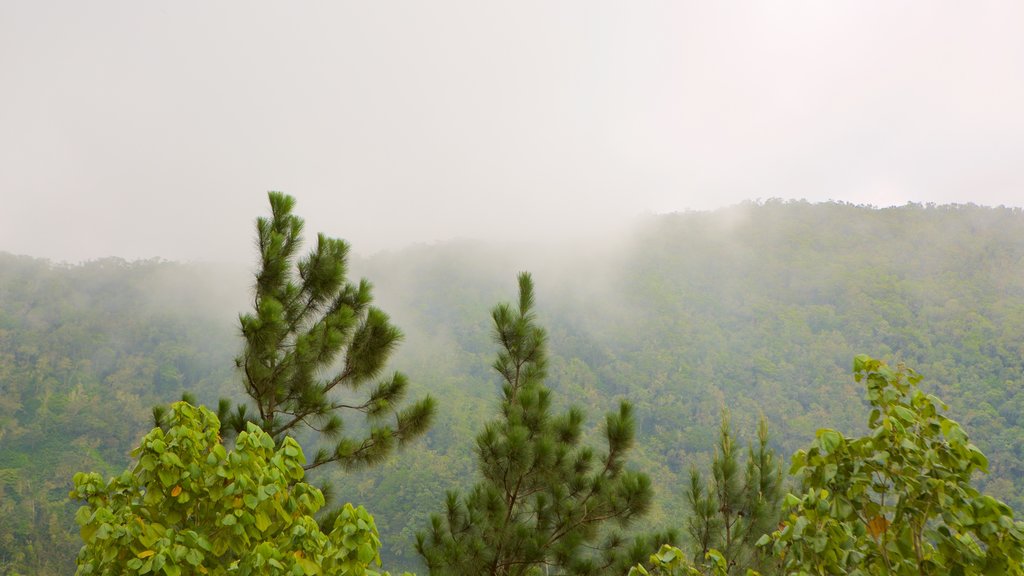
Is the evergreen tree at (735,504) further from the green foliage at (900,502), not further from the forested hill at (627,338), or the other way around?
the forested hill at (627,338)

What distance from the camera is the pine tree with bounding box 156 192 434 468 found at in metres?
5.63

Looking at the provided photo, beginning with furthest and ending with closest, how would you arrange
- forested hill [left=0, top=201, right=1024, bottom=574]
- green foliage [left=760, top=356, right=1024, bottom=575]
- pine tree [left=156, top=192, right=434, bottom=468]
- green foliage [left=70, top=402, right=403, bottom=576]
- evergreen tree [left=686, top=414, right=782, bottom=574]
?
forested hill [left=0, top=201, right=1024, bottom=574] → evergreen tree [left=686, top=414, right=782, bottom=574] → pine tree [left=156, top=192, right=434, bottom=468] → green foliage [left=70, top=402, right=403, bottom=576] → green foliage [left=760, top=356, right=1024, bottom=575]

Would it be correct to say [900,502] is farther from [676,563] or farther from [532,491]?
[532,491]

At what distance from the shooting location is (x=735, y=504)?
26.3 ft

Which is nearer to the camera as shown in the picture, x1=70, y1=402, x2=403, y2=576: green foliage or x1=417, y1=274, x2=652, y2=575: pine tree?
x1=70, y1=402, x2=403, y2=576: green foliage

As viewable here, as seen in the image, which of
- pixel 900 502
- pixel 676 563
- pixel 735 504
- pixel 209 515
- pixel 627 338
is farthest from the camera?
pixel 627 338

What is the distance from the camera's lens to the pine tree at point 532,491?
255 inches

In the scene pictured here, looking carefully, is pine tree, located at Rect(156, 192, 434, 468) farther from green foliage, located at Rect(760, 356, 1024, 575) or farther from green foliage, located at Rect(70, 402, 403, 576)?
green foliage, located at Rect(760, 356, 1024, 575)

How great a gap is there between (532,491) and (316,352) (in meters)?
2.74

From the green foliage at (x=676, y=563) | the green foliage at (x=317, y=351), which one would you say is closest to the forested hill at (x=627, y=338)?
the green foliage at (x=317, y=351)

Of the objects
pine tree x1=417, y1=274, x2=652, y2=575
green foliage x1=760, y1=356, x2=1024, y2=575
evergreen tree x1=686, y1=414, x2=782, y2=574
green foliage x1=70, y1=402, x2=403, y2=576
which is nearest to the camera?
green foliage x1=760, y1=356, x2=1024, y2=575

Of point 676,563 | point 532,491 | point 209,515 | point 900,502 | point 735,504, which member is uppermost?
point 900,502

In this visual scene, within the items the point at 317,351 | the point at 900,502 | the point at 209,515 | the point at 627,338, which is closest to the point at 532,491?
the point at 317,351

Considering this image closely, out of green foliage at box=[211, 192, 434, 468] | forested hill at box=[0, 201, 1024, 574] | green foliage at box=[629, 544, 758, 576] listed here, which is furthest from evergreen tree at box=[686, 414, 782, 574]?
forested hill at box=[0, 201, 1024, 574]
